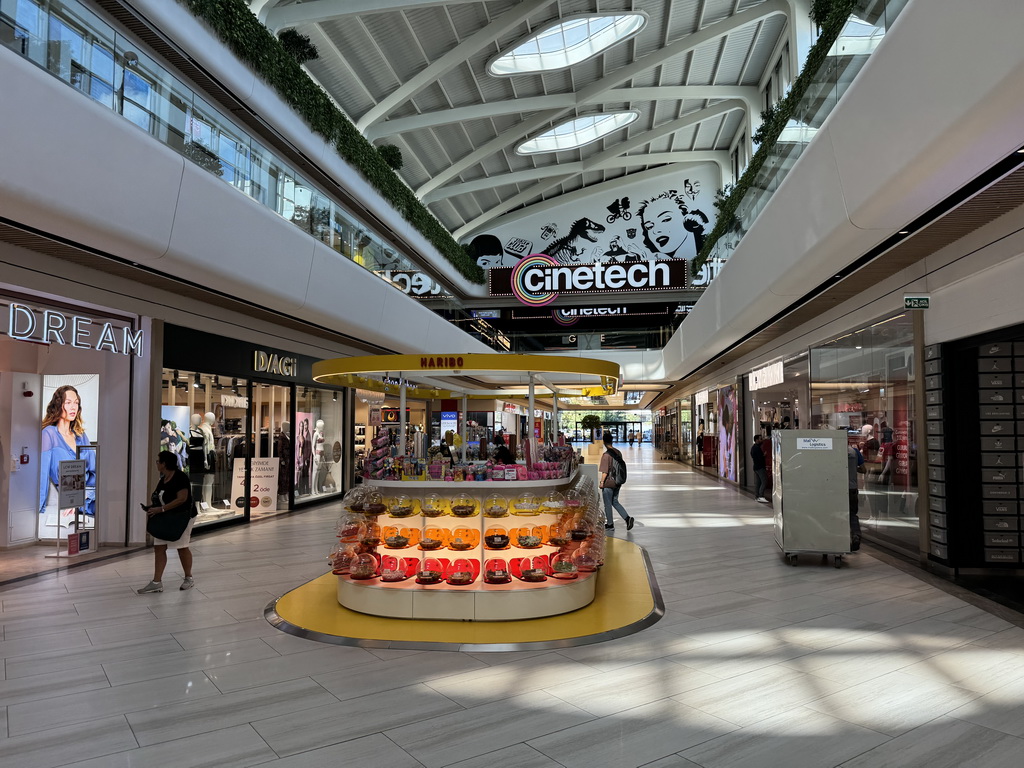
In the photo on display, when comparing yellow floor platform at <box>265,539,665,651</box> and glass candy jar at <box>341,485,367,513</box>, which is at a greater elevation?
glass candy jar at <box>341,485,367,513</box>

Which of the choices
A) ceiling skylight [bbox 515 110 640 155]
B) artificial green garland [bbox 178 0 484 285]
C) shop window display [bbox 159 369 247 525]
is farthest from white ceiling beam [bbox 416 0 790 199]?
shop window display [bbox 159 369 247 525]

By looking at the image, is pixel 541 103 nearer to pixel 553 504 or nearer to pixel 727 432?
pixel 727 432

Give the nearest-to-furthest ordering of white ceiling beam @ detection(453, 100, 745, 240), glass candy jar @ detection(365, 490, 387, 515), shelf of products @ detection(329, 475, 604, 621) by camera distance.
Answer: shelf of products @ detection(329, 475, 604, 621) < glass candy jar @ detection(365, 490, 387, 515) < white ceiling beam @ detection(453, 100, 745, 240)

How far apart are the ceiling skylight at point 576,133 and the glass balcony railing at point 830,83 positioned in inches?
509

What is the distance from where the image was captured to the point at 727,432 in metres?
19.3

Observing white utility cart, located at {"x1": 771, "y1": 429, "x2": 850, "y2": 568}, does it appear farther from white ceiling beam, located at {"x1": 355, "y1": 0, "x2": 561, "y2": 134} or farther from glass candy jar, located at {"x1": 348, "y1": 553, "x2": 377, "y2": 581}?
white ceiling beam, located at {"x1": 355, "y1": 0, "x2": 561, "y2": 134}

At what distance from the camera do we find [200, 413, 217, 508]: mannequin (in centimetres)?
1051

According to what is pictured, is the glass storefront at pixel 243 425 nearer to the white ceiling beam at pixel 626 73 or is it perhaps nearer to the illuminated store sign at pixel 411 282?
the illuminated store sign at pixel 411 282

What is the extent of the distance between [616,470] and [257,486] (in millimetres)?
6440

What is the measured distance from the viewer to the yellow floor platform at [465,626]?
5.02 metres

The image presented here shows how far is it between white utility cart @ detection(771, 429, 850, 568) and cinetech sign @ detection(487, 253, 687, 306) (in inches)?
632

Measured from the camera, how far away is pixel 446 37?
51.6 feet

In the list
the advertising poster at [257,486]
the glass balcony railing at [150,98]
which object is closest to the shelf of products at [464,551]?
the glass balcony railing at [150,98]

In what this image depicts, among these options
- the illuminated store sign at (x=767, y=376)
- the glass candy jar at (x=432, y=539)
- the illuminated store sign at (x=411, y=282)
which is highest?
the illuminated store sign at (x=411, y=282)
